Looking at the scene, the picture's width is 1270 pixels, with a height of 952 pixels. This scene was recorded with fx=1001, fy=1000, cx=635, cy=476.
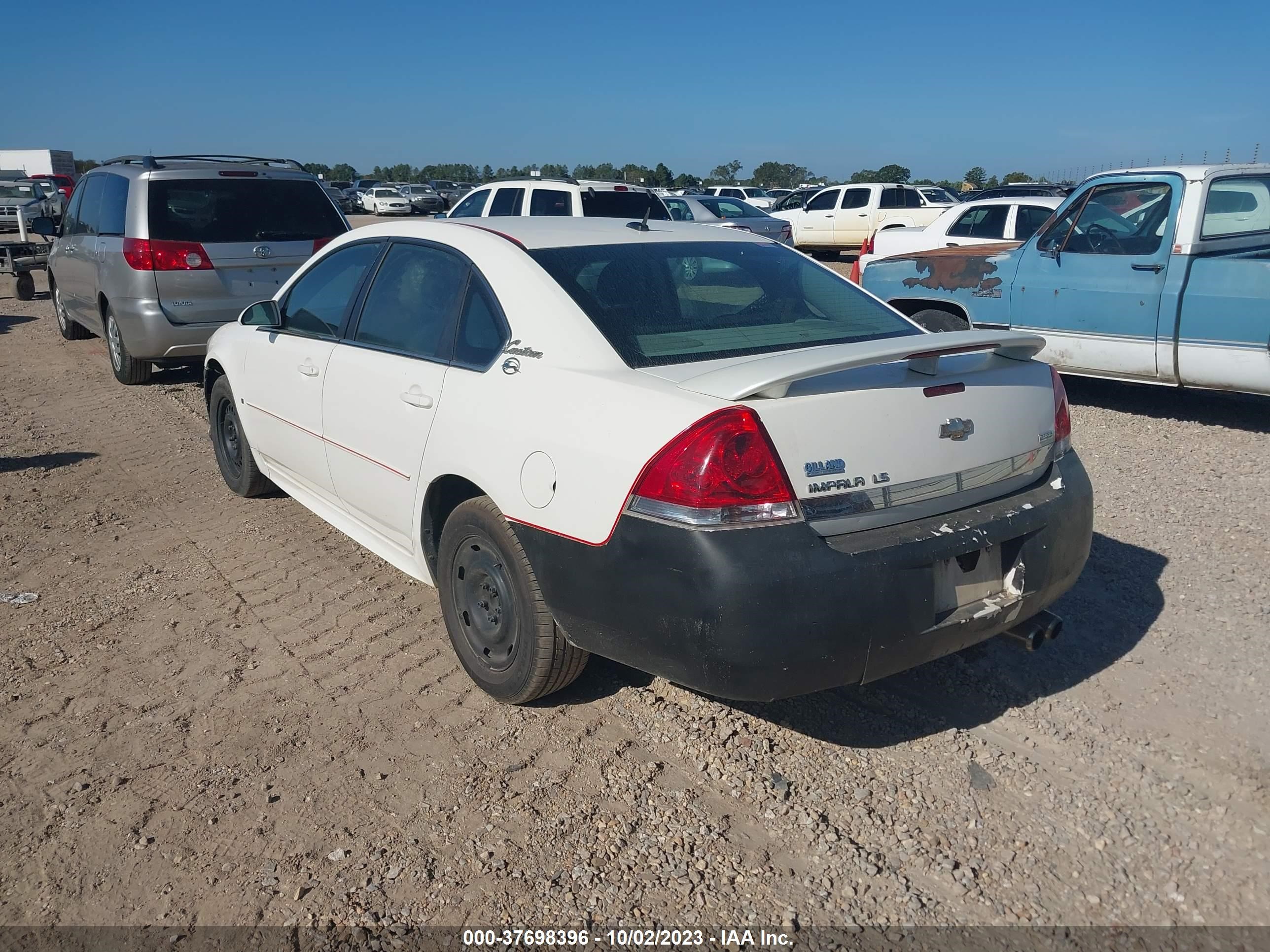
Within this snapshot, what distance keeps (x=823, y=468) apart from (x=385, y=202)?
158ft

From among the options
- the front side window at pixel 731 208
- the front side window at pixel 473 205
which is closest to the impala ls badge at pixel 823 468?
the front side window at pixel 473 205

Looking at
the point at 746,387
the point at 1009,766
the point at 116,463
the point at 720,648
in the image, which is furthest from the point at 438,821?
the point at 116,463

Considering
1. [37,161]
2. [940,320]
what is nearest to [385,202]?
[37,161]

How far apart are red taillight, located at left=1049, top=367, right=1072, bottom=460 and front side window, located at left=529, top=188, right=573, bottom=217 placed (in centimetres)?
977

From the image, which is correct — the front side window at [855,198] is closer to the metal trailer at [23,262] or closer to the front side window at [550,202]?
the front side window at [550,202]

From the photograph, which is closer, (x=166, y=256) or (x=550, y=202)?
Answer: (x=166, y=256)

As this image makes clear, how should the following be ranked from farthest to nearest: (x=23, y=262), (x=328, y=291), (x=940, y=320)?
(x=23, y=262) < (x=940, y=320) < (x=328, y=291)

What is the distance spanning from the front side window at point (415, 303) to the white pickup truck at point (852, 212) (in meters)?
19.5

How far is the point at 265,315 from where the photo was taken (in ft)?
16.4

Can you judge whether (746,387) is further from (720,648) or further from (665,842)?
(665,842)

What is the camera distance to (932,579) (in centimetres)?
295

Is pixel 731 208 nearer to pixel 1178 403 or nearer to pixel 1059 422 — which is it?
pixel 1178 403

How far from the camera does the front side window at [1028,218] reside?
13.4 metres

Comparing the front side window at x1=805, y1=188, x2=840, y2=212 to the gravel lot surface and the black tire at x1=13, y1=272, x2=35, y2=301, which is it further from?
the gravel lot surface
